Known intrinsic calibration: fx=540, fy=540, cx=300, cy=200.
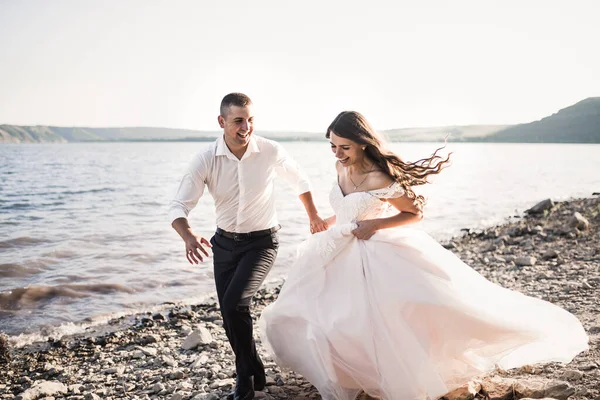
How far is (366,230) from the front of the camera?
4.89m

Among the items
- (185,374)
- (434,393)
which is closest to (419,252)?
(434,393)

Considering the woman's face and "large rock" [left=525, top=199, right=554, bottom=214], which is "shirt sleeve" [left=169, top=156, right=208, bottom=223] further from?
"large rock" [left=525, top=199, right=554, bottom=214]

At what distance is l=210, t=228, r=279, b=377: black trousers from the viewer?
16.7ft

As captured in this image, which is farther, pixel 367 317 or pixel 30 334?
pixel 30 334

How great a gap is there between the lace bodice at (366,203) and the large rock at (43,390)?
159 inches

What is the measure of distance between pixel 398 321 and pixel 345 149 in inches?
64.8

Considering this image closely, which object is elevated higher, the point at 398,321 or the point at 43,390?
the point at 398,321

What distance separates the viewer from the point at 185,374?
6.53m

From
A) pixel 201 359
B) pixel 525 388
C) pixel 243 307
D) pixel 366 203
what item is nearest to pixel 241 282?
pixel 243 307

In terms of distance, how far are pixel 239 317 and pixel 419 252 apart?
5.84 feet

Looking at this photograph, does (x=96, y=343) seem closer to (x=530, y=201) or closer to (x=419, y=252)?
(x=419, y=252)

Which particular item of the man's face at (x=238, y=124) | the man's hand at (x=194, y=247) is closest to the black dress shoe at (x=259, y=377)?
the man's hand at (x=194, y=247)

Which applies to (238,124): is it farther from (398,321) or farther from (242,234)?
(398,321)

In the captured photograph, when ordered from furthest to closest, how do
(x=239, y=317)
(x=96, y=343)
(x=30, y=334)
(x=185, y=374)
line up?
(x=30, y=334), (x=96, y=343), (x=185, y=374), (x=239, y=317)
